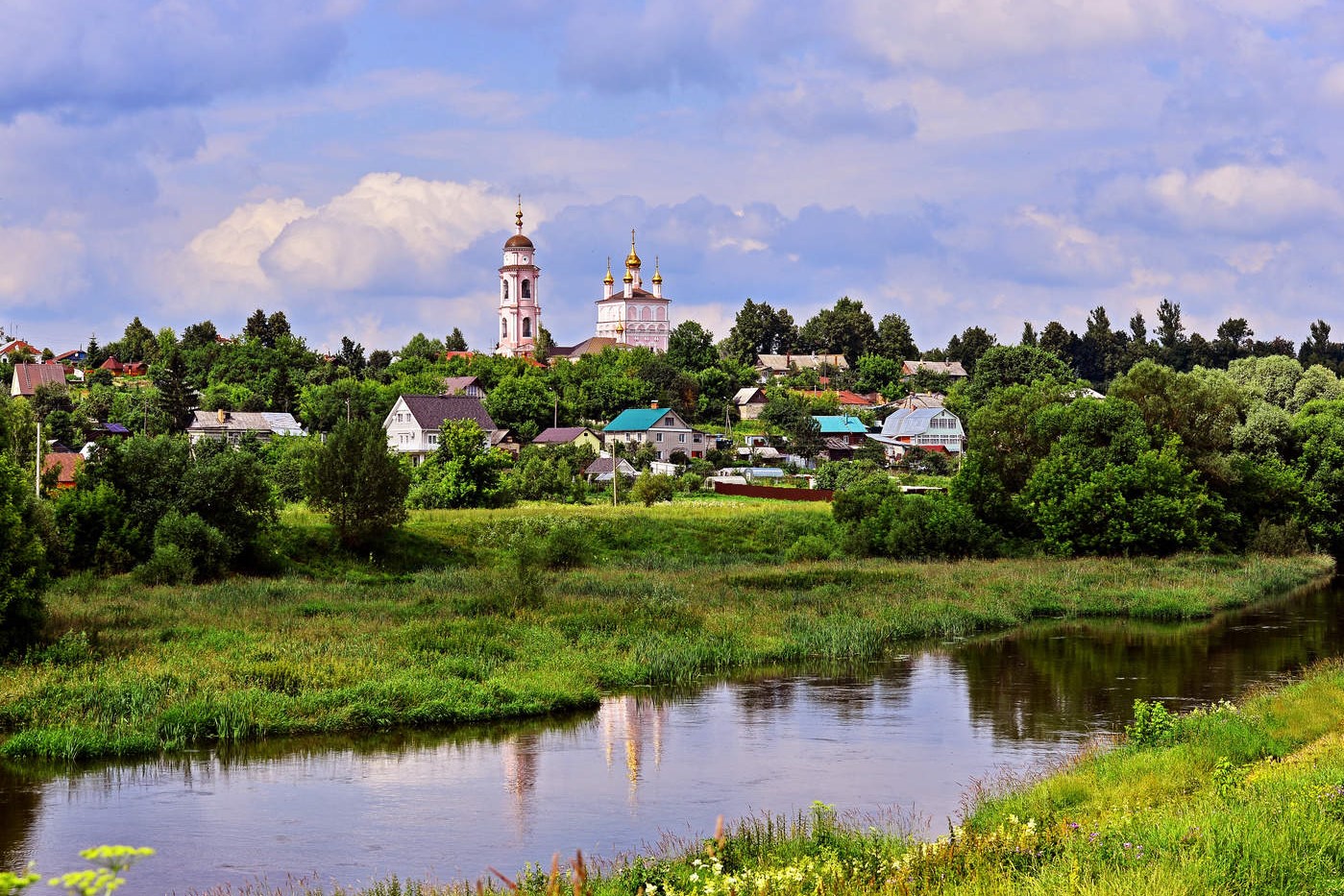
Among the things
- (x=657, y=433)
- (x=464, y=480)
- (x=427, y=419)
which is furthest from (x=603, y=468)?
(x=464, y=480)

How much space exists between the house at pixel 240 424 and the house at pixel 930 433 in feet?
146

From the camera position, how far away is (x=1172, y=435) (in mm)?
55062

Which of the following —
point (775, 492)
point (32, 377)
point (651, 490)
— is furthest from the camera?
point (32, 377)

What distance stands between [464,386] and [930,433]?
38249 mm

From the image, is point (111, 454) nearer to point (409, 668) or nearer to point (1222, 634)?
point (409, 668)

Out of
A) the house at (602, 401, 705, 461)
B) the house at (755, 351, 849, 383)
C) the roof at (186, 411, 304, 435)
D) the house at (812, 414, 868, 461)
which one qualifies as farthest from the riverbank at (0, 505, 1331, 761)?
the house at (755, 351, 849, 383)

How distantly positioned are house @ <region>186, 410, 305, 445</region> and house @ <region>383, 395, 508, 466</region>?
7210mm

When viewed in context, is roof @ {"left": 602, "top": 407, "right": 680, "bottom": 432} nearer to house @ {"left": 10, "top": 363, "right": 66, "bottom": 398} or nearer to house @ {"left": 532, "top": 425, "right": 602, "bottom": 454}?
house @ {"left": 532, "top": 425, "right": 602, "bottom": 454}

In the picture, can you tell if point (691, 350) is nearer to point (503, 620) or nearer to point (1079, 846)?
point (503, 620)

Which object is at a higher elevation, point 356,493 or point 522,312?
point 522,312

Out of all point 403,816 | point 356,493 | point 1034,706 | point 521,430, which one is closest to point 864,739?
point 1034,706

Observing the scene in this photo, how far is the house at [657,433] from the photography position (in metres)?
96.8

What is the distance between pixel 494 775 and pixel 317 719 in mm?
4782

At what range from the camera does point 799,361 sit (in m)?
150
